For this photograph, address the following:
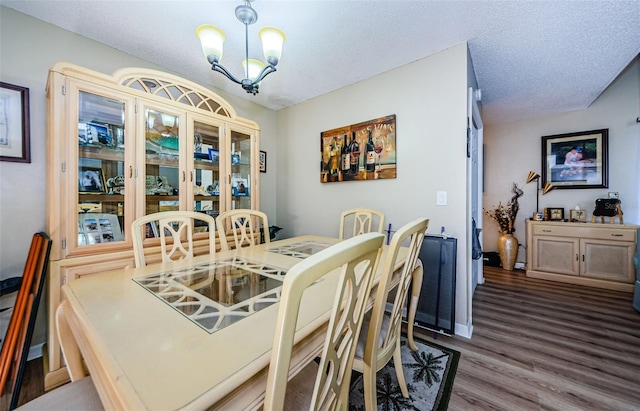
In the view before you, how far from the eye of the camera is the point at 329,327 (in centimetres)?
59

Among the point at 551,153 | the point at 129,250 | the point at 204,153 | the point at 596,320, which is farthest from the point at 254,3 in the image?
the point at 551,153

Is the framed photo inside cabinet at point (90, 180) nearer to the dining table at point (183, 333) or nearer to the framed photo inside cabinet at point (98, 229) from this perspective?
the framed photo inside cabinet at point (98, 229)

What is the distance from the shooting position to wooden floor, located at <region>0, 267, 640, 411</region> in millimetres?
1338

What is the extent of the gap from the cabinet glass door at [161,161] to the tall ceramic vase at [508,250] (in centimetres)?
434

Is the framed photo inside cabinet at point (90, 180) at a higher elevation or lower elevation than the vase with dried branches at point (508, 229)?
higher

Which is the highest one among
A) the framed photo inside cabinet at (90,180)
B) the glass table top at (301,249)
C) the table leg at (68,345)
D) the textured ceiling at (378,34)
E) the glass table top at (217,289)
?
the textured ceiling at (378,34)

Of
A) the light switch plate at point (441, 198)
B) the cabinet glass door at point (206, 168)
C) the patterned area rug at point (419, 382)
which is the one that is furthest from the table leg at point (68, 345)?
the light switch plate at point (441, 198)

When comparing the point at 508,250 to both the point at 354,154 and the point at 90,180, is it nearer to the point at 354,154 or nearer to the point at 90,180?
the point at 354,154

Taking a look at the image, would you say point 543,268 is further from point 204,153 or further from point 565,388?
point 204,153

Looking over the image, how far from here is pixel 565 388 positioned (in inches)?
55.4

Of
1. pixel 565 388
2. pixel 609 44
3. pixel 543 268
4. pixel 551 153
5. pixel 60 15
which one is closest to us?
pixel 565 388

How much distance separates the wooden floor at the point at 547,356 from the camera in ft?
4.39

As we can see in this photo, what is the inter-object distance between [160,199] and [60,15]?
1404 mm

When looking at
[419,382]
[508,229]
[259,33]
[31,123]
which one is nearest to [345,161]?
[259,33]
